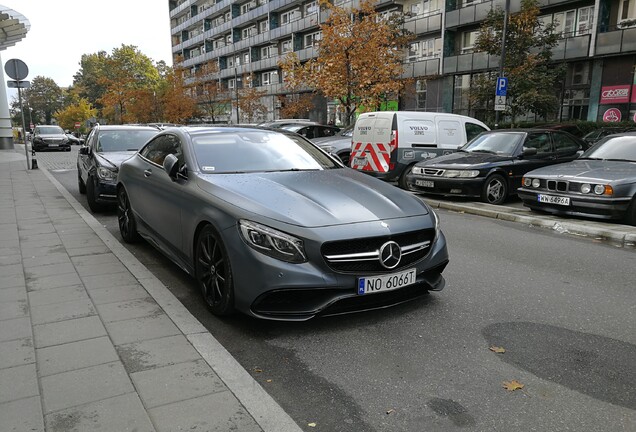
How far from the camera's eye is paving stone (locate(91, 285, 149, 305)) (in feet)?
14.5

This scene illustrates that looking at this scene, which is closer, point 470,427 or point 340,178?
point 470,427

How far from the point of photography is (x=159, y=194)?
17.1ft

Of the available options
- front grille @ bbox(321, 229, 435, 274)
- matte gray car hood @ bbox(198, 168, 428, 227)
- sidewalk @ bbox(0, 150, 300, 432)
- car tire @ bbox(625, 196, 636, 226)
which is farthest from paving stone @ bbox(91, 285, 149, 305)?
car tire @ bbox(625, 196, 636, 226)

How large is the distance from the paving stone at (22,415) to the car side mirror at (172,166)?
2.46 metres

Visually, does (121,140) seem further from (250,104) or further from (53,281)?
(250,104)

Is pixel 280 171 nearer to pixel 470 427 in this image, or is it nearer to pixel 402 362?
pixel 402 362

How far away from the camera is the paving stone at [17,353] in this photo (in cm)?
322

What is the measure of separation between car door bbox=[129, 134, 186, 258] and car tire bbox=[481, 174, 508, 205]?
6586 mm

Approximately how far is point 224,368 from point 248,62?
5864 cm

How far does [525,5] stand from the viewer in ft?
76.0

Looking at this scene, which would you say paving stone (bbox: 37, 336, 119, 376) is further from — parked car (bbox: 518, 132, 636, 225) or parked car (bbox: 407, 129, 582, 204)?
parked car (bbox: 407, 129, 582, 204)

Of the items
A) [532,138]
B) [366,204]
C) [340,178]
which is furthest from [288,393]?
[532,138]

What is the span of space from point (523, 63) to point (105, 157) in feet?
66.3

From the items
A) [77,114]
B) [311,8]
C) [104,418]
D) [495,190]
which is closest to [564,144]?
[495,190]
